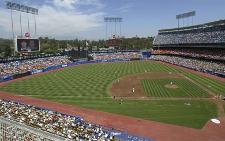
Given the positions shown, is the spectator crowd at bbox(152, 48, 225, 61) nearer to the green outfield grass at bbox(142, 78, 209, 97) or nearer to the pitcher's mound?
the green outfield grass at bbox(142, 78, 209, 97)

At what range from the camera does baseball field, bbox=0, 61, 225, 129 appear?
119 feet

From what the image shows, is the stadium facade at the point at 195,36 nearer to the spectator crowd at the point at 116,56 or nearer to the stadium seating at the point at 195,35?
the stadium seating at the point at 195,35

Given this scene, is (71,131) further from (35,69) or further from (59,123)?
(35,69)

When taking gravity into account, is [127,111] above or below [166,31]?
below

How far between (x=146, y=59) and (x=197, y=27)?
965 inches

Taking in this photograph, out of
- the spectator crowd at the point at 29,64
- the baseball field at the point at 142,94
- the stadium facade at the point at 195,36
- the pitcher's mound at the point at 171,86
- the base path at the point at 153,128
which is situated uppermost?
the stadium facade at the point at 195,36

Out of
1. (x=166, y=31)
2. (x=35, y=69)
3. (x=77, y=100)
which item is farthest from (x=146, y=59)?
(x=77, y=100)

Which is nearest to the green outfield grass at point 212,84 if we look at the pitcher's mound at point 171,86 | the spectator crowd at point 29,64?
the pitcher's mound at point 171,86

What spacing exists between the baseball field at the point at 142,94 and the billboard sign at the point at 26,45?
15.6 m

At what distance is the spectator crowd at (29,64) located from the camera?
71.0 m

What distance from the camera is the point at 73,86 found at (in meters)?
55.8

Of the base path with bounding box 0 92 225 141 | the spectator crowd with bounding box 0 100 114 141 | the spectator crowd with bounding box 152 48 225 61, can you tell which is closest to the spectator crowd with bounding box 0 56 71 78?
the base path with bounding box 0 92 225 141

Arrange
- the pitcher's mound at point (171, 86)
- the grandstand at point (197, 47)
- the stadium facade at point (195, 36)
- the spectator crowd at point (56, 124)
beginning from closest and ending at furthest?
the spectator crowd at point (56, 124), the pitcher's mound at point (171, 86), the grandstand at point (197, 47), the stadium facade at point (195, 36)

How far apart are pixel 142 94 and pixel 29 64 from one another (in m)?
47.0
